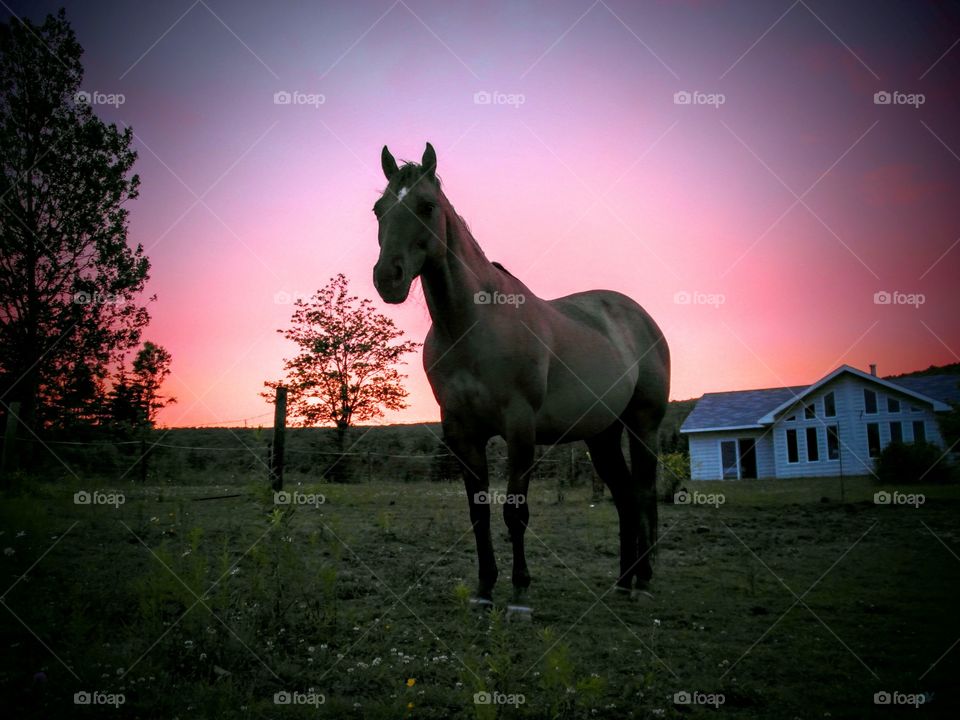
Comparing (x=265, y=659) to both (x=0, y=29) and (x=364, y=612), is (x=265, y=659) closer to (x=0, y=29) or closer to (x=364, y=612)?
(x=364, y=612)

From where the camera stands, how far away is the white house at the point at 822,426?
3194 cm

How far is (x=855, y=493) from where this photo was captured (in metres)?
22.1

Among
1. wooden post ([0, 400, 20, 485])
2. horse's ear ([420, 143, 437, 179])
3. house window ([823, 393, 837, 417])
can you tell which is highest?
house window ([823, 393, 837, 417])

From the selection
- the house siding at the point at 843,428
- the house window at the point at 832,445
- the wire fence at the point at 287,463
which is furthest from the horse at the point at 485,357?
the house window at the point at 832,445

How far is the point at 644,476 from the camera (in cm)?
659

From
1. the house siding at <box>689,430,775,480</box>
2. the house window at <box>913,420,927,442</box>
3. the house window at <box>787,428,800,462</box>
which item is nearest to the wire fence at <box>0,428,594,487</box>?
the house siding at <box>689,430,775,480</box>

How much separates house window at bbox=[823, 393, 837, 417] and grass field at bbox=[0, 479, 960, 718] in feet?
93.3

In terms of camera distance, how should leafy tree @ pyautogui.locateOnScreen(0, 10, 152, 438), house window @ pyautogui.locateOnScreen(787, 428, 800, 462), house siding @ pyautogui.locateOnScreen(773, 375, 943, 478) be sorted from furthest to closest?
house window @ pyautogui.locateOnScreen(787, 428, 800, 462)
house siding @ pyautogui.locateOnScreen(773, 375, 943, 478)
leafy tree @ pyautogui.locateOnScreen(0, 10, 152, 438)

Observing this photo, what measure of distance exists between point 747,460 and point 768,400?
13.4ft

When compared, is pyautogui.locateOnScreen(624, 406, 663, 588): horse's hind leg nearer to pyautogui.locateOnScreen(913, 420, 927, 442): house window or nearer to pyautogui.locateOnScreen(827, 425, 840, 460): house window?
pyautogui.locateOnScreen(827, 425, 840, 460): house window

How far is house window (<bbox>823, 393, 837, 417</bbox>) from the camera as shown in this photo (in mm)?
33812

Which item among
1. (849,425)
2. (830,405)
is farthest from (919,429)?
(830,405)

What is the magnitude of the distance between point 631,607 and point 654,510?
1.35 metres

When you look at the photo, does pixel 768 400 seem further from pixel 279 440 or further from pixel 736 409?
pixel 279 440
